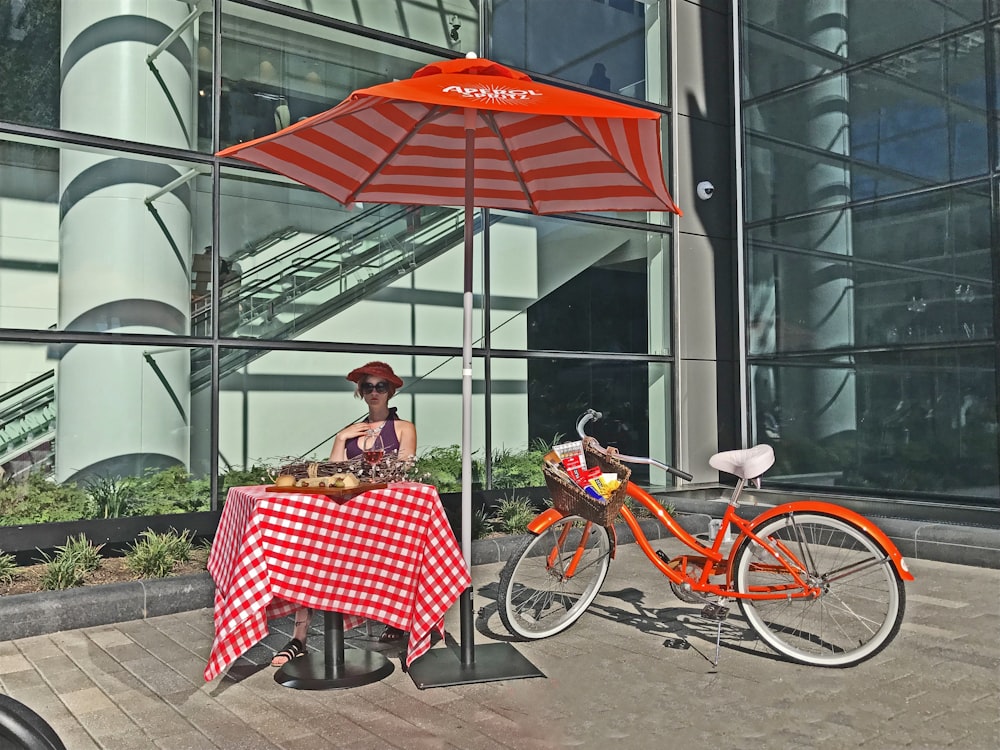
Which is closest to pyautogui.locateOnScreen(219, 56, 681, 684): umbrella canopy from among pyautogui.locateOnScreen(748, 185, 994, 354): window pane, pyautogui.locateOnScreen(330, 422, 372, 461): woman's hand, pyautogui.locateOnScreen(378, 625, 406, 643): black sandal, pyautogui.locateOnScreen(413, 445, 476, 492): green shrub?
pyautogui.locateOnScreen(378, 625, 406, 643): black sandal

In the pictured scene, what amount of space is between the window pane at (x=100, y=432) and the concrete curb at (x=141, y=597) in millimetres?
1473

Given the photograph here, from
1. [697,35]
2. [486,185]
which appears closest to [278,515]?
[486,185]

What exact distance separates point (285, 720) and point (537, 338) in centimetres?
640

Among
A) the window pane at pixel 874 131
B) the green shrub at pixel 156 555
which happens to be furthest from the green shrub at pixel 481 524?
the window pane at pixel 874 131

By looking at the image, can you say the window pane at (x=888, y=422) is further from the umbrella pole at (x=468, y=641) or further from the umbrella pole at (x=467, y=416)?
the umbrella pole at (x=467, y=416)

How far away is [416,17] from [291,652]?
279 inches

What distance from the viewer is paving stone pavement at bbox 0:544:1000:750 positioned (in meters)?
4.02

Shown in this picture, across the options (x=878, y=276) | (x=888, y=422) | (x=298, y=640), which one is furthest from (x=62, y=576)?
(x=878, y=276)

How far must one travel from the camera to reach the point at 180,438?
8070 mm

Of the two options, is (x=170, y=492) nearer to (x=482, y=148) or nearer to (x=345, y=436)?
(x=345, y=436)

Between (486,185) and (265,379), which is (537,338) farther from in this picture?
(486,185)

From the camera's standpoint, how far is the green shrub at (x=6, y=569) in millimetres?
6461

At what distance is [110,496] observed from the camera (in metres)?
7.69

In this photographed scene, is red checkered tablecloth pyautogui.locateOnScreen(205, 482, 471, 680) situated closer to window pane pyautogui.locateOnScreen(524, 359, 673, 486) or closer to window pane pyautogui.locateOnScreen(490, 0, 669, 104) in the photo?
window pane pyautogui.locateOnScreen(524, 359, 673, 486)
